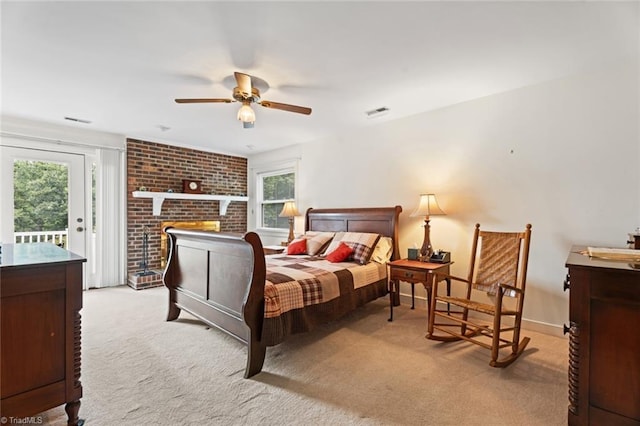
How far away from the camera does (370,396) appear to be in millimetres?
1910

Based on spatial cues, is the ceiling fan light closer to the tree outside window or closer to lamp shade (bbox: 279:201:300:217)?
lamp shade (bbox: 279:201:300:217)

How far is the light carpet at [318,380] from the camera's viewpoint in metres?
1.73

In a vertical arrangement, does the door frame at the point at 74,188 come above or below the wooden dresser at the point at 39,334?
above

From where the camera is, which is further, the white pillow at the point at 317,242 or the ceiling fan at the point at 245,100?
the white pillow at the point at 317,242

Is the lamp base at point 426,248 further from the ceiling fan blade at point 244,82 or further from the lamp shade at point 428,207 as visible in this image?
the ceiling fan blade at point 244,82

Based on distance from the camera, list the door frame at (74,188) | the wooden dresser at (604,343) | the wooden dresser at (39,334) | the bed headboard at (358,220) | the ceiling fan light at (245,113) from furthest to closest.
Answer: the door frame at (74,188)
the bed headboard at (358,220)
the ceiling fan light at (245,113)
the wooden dresser at (39,334)
the wooden dresser at (604,343)

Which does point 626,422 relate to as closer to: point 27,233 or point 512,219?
point 512,219

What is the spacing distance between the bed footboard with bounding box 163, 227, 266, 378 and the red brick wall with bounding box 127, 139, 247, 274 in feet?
6.85

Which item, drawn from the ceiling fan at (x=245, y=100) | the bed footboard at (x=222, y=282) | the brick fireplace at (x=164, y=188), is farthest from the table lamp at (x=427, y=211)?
the brick fireplace at (x=164, y=188)

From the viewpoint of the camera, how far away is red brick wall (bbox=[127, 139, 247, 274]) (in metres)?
4.85

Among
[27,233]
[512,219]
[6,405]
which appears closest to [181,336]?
[6,405]

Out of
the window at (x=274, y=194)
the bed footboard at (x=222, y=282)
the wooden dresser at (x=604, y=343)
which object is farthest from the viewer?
the window at (x=274, y=194)

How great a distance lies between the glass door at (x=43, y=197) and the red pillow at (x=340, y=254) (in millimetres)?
3760

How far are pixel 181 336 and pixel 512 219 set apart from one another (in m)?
3.47
